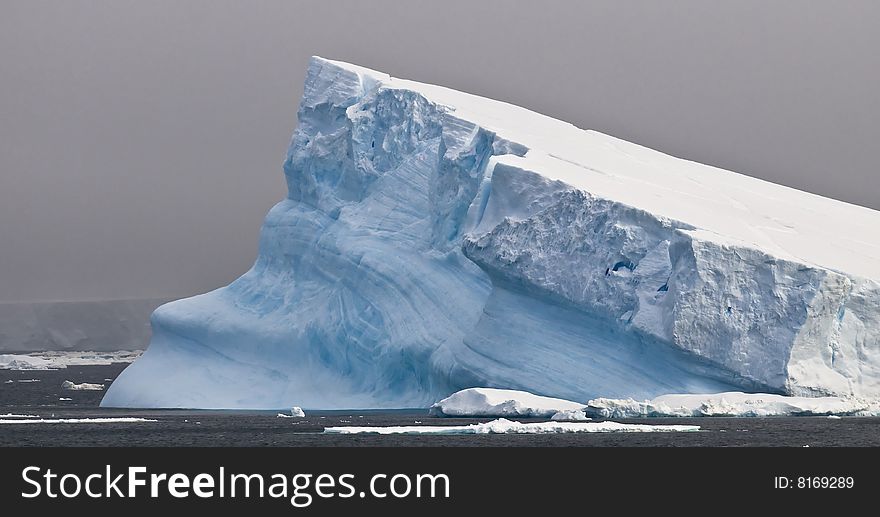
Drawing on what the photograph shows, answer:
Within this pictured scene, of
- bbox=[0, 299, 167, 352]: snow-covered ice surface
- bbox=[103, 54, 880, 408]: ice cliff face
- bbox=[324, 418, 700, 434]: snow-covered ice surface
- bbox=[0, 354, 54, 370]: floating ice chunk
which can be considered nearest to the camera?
bbox=[324, 418, 700, 434]: snow-covered ice surface

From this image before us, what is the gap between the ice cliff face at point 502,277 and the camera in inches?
819

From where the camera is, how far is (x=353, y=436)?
1830 cm

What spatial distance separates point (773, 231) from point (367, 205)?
7.34 meters

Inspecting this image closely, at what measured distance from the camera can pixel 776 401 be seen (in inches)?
800

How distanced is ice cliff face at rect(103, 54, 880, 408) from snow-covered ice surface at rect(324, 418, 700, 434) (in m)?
2.15

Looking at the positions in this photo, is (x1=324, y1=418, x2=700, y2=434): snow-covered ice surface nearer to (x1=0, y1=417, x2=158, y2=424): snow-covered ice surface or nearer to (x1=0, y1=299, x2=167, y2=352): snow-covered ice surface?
(x1=0, y1=417, x2=158, y2=424): snow-covered ice surface

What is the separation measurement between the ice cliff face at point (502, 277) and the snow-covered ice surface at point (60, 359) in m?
34.5

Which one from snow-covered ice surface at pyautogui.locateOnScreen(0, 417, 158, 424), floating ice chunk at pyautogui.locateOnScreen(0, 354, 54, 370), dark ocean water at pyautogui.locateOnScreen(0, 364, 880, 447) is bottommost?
floating ice chunk at pyautogui.locateOnScreen(0, 354, 54, 370)

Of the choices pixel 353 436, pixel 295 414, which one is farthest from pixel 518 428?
pixel 295 414

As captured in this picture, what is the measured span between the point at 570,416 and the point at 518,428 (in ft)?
5.59

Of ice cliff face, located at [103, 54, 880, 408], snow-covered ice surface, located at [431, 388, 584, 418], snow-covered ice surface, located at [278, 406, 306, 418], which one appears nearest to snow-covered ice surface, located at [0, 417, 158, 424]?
snow-covered ice surface, located at [278, 406, 306, 418]

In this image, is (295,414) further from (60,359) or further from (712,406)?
(60,359)

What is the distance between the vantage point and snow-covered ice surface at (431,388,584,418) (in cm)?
2041
